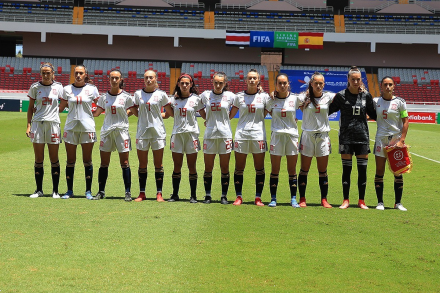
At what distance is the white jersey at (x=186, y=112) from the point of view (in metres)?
8.73

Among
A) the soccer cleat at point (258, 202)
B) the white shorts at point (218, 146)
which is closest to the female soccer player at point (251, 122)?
the white shorts at point (218, 146)

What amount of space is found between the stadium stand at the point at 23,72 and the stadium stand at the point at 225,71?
10244 millimetres

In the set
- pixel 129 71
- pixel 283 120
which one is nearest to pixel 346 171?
pixel 283 120

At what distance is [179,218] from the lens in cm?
770

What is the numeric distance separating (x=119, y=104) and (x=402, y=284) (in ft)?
17.2

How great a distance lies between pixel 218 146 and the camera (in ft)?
28.5

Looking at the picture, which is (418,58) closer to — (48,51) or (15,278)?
(48,51)

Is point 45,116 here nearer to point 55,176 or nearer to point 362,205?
point 55,176

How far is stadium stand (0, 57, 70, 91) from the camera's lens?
44875 millimetres

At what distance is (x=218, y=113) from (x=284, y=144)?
1105 mm

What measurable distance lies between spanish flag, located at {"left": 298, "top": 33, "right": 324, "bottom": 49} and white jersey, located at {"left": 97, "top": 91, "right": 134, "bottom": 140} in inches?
1610

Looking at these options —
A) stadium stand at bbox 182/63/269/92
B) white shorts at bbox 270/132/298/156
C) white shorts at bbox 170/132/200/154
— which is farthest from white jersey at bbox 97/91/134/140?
stadium stand at bbox 182/63/269/92

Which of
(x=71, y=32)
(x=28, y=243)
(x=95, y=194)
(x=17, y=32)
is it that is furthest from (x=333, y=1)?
(x=28, y=243)

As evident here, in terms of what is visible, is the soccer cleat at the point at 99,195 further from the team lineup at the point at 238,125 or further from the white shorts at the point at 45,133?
the white shorts at the point at 45,133
